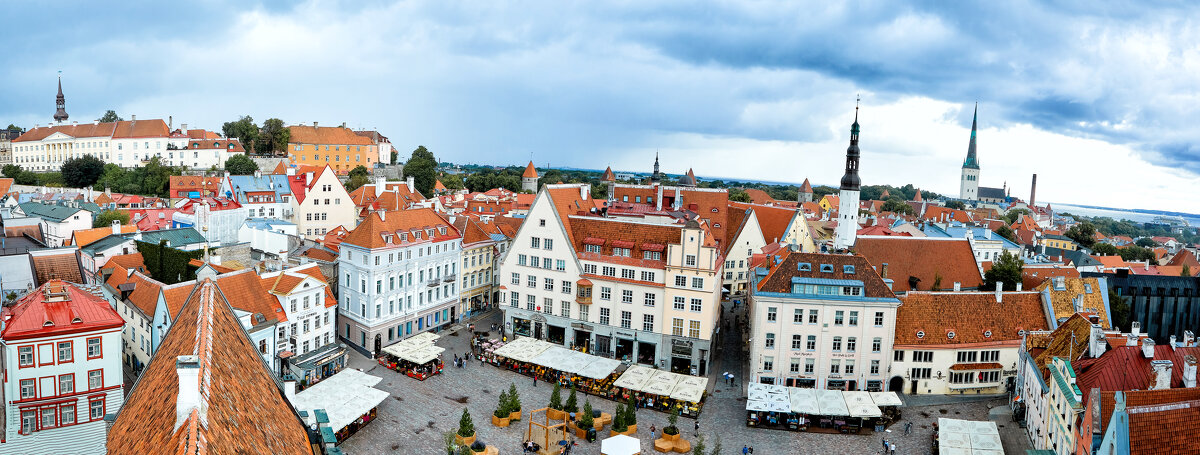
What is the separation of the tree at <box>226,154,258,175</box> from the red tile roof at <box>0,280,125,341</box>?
86029 millimetres

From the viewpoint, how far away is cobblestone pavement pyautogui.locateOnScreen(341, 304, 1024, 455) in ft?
143

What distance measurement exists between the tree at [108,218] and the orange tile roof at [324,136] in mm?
54920

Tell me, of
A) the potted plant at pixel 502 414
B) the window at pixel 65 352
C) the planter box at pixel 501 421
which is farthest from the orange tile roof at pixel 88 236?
→ the planter box at pixel 501 421

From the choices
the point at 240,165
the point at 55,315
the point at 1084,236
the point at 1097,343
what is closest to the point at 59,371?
the point at 55,315

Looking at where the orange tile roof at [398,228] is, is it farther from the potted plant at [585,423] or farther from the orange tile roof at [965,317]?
the orange tile roof at [965,317]

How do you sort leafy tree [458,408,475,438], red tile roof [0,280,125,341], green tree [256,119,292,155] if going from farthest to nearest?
green tree [256,119,292,155] → leafy tree [458,408,475,438] → red tile roof [0,280,125,341]

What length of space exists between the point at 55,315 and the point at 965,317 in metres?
57.4

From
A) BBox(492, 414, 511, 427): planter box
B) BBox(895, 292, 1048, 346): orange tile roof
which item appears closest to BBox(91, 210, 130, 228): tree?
BBox(492, 414, 511, 427): planter box

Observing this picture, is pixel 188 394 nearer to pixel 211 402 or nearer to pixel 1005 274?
pixel 211 402

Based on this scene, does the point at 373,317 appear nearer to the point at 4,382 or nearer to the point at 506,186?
the point at 4,382

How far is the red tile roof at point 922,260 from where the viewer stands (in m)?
65.8

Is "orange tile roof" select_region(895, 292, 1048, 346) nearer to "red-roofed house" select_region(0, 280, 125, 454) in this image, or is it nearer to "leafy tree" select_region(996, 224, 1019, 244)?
"red-roofed house" select_region(0, 280, 125, 454)

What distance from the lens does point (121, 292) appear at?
53.1m

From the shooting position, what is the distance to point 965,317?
53500 millimetres
